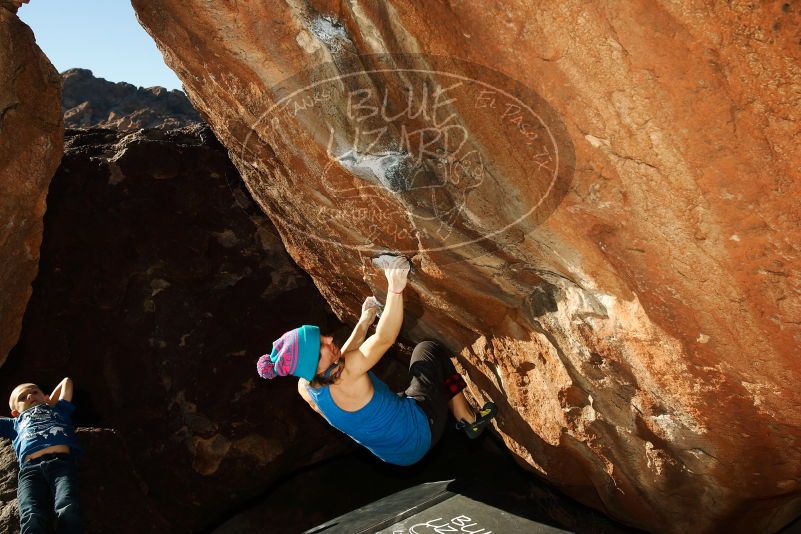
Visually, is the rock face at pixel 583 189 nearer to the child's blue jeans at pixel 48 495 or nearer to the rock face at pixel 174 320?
the child's blue jeans at pixel 48 495

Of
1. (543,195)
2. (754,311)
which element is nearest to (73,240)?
(543,195)

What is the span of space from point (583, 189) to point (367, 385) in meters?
1.60

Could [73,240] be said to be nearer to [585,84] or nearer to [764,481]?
[585,84]

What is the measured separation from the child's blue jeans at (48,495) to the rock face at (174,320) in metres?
1.73

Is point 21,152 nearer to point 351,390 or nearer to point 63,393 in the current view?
point 63,393

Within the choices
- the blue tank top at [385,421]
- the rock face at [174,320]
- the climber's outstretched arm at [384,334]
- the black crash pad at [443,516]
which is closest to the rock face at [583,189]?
the climber's outstretched arm at [384,334]

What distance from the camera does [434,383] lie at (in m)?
3.85

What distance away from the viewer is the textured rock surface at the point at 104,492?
3.61 metres

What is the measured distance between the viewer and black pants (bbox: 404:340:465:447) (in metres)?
3.64

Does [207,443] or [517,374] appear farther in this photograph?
[207,443]

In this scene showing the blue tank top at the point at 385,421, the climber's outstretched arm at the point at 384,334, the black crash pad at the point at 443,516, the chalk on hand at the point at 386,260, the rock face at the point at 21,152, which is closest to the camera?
the black crash pad at the point at 443,516

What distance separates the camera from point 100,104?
53.2 ft

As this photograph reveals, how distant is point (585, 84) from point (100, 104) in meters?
17.1

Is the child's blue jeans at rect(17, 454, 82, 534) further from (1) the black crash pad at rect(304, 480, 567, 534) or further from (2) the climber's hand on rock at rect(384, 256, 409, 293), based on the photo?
(2) the climber's hand on rock at rect(384, 256, 409, 293)
